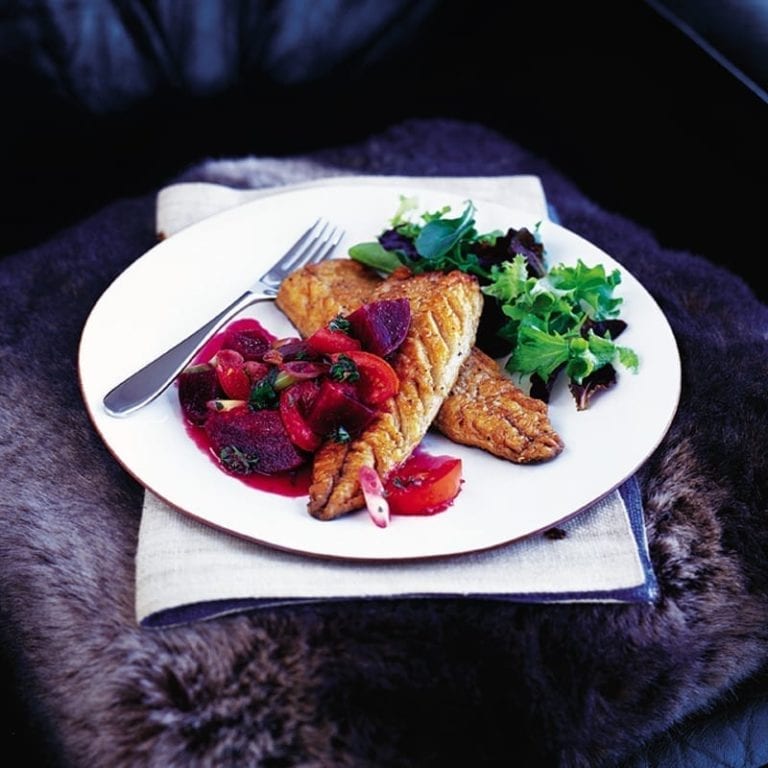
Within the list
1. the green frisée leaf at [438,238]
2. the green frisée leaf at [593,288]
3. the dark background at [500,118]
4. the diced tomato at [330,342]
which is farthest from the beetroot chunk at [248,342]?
the dark background at [500,118]

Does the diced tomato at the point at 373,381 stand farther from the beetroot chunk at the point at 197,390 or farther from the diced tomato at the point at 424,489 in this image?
the beetroot chunk at the point at 197,390

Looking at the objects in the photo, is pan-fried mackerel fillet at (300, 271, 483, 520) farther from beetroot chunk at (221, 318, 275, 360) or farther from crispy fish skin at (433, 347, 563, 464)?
beetroot chunk at (221, 318, 275, 360)

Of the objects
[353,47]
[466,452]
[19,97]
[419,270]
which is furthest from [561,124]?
[466,452]

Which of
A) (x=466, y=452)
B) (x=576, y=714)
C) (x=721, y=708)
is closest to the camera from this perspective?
(x=576, y=714)

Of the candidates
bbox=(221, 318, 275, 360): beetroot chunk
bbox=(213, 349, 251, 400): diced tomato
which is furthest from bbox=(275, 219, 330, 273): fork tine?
bbox=(213, 349, 251, 400): diced tomato

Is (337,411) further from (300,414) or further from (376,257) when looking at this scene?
(376,257)

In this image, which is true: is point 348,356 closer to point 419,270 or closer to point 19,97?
point 419,270
